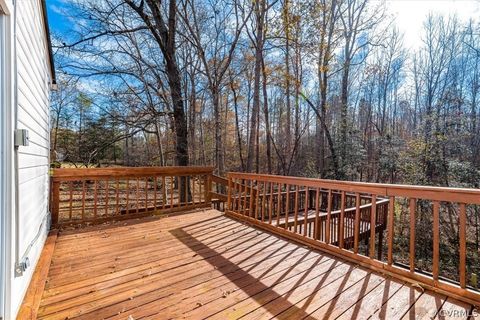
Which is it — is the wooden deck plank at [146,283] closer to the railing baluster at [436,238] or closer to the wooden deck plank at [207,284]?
the wooden deck plank at [207,284]

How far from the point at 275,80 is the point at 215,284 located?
10.8 m

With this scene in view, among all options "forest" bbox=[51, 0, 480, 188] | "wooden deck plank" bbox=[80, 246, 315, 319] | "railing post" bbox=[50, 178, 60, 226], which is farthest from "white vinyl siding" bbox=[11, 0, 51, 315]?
"forest" bbox=[51, 0, 480, 188]

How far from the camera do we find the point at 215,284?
7.58ft

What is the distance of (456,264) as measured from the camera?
283 inches

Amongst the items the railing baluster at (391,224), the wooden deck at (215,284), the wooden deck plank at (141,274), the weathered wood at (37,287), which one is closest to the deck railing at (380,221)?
the railing baluster at (391,224)

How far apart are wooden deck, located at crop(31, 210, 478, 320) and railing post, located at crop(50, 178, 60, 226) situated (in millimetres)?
573

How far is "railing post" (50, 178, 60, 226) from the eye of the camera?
3.82 meters

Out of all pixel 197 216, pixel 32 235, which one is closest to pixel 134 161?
pixel 197 216

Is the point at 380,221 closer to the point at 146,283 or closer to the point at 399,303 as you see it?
the point at 399,303

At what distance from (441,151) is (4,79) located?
424 inches

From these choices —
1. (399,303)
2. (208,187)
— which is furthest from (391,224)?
(208,187)

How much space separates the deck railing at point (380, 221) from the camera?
2148mm

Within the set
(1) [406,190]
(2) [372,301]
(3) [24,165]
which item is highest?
(3) [24,165]

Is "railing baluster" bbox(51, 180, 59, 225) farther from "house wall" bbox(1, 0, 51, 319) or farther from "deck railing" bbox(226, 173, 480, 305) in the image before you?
"deck railing" bbox(226, 173, 480, 305)
